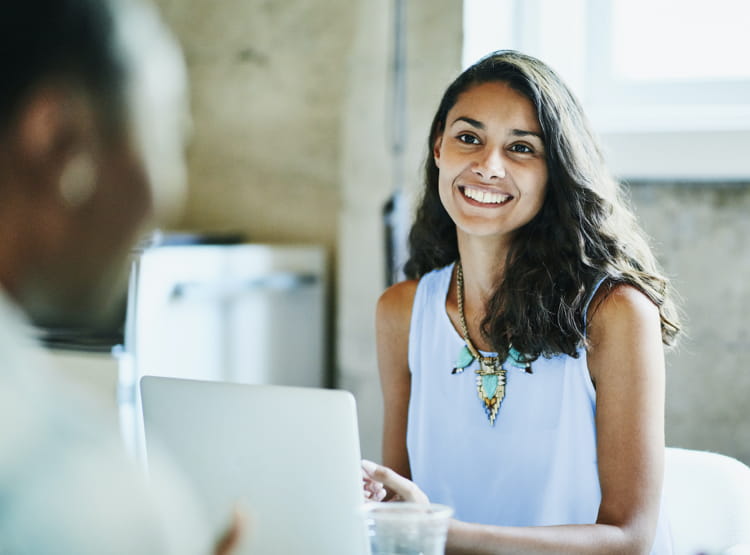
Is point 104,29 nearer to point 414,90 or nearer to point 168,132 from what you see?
point 168,132

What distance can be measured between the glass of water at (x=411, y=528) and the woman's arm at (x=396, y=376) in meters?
0.78

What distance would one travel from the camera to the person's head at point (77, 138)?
33 centimetres

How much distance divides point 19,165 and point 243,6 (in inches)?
80.7

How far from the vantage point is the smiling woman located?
121 cm

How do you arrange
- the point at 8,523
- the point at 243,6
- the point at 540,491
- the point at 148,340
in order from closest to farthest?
the point at 8,523
the point at 540,491
the point at 148,340
the point at 243,6

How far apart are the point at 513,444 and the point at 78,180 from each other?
1070 millimetres

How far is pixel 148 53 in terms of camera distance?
13.2 inches

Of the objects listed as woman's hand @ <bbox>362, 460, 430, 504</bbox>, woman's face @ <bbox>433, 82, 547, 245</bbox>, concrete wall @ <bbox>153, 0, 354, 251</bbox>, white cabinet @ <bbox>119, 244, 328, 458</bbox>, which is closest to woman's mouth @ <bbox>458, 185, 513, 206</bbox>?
woman's face @ <bbox>433, 82, 547, 245</bbox>

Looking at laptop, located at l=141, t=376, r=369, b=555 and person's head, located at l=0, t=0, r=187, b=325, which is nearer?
person's head, located at l=0, t=0, r=187, b=325

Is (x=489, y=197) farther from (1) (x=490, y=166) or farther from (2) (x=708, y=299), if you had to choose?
(2) (x=708, y=299)

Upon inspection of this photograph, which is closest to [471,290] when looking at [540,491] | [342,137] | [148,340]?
[540,491]

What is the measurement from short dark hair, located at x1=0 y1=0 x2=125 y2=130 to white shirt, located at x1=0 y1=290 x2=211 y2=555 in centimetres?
8

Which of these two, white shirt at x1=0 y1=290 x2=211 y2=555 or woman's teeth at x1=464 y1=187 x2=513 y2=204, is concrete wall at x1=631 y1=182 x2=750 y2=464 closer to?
woman's teeth at x1=464 y1=187 x2=513 y2=204

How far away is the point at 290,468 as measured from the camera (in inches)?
30.0
